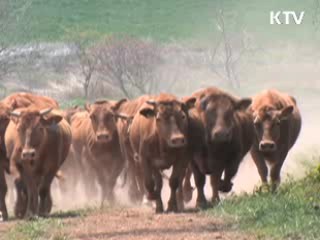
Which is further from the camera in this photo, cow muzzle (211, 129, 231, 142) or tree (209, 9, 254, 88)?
tree (209, 9, 254, 88)

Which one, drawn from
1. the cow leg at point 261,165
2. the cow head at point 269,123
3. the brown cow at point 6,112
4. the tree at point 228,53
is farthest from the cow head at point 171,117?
the tree at point 228,53

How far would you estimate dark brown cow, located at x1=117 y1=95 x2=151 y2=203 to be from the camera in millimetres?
19391

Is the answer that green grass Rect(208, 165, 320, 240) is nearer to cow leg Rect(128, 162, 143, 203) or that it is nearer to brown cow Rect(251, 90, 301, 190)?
brown cow Rect(251, 90, 301, 190)

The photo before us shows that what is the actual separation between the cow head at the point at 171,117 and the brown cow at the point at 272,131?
5.62ft

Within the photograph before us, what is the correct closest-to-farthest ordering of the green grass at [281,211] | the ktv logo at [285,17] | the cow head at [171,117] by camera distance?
the green grass at [281,211]
the cow head at [171,117]
the ktv logo at [285,17]

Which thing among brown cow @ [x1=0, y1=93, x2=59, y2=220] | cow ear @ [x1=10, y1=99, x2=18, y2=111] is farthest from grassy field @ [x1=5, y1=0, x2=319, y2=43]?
cow ear @ [x1=10, y1=99, x2=18, y2=111]

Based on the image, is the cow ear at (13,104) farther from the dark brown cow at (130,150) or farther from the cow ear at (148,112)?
the cow ear at (148,112)

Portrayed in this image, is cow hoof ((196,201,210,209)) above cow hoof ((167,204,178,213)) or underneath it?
underneath

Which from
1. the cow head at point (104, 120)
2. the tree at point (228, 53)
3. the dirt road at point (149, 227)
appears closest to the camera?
the dirt road at point (149, 227)

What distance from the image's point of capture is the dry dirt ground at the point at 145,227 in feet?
Answer: 41.5

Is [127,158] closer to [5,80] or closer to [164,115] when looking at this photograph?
[164,115]

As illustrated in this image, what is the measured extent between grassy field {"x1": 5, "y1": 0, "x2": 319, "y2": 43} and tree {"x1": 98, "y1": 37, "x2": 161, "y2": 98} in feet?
31.5

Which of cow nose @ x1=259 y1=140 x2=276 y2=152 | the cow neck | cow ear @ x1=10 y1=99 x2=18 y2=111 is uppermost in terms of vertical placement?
cow ear @ x1=10 y1=99 x2=18 y2=111

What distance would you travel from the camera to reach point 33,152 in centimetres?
1594
